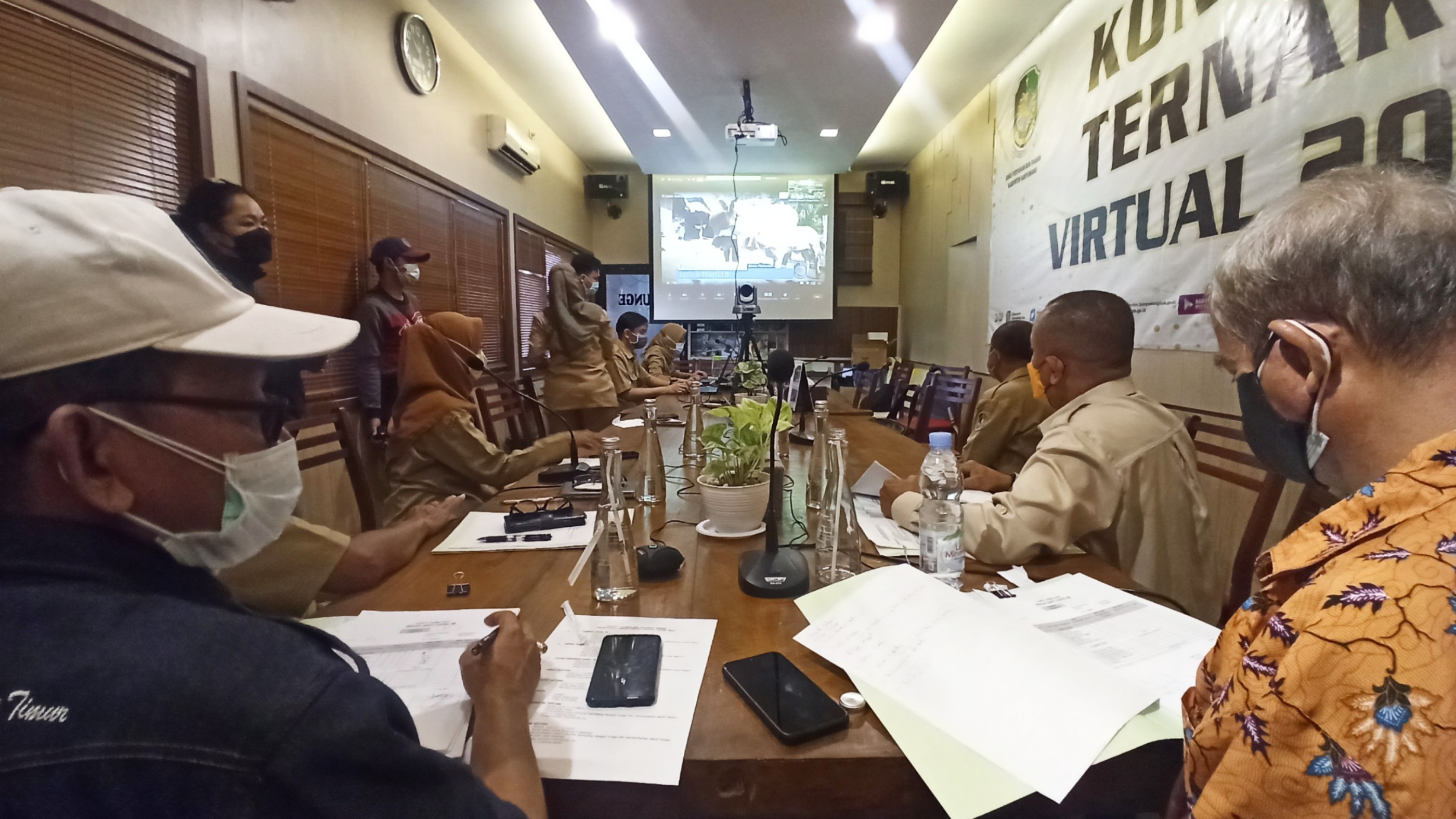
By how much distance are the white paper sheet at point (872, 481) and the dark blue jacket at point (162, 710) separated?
1221 millimetres

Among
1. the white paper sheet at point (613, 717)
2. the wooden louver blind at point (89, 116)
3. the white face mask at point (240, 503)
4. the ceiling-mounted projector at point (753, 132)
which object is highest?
the ceiling-mounted projector at point (753, 132)

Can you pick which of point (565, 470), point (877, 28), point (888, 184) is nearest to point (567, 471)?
point (565, 470)

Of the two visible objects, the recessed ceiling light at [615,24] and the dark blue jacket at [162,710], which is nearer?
the dark blue jacket at [162,710]

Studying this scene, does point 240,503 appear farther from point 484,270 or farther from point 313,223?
point 484,270

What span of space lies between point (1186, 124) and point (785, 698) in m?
2.91

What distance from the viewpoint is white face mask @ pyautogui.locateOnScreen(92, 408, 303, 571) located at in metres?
0.54

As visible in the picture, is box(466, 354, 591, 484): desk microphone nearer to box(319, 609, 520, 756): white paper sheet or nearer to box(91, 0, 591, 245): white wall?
box(319, 609, 520, 756): white paper sheet

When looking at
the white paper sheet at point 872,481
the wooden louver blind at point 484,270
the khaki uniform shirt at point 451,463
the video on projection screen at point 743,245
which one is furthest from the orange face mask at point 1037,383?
the video on projection screen at point 743,245

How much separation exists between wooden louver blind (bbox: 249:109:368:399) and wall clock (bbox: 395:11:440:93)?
75 centimetres

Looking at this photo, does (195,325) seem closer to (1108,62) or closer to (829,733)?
(829,733)

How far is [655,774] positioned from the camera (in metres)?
0.62

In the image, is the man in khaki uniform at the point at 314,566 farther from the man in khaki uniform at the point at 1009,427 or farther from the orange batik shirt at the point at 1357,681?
the man in khaki uniform at the point at 1009,427

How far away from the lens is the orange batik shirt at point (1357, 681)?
456 mm

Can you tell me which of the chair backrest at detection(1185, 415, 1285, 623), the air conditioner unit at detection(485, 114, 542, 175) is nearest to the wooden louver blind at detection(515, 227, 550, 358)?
the air conditioner unit at detection(485, 114, 542, 175)
